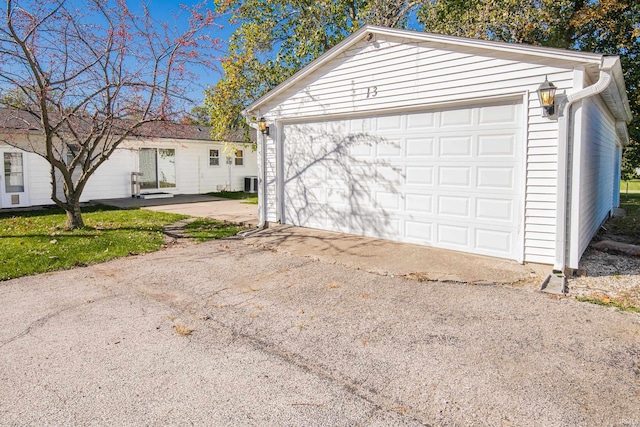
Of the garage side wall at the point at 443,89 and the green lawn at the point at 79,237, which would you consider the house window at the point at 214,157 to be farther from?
the garage side wall at the point at 443,89

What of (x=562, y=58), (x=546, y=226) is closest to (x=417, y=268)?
(x=546, y=226)

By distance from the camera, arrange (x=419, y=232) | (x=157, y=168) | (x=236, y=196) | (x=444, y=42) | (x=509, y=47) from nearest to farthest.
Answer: (x=509, y=47), (x=444, y=42), (x=419, y=232), (x=157, y=168), (x=236, y=196)

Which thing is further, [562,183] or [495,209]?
[495,209]

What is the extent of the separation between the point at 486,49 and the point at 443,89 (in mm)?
790

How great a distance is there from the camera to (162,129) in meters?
10.6

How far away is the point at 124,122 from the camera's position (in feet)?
29.8

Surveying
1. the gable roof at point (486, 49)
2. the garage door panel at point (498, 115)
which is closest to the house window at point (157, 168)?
the gable roof at point (486, 49)

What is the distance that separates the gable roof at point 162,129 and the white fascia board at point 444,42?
8.40 ft

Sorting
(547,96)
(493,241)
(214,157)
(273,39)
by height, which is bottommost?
(493,241)

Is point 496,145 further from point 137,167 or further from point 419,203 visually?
point 137,167

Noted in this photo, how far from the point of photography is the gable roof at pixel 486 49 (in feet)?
16.9

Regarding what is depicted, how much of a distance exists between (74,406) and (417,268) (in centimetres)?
428

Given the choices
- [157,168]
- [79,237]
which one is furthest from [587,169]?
[157,168]

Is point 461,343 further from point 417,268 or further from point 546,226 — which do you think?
point 546,226
